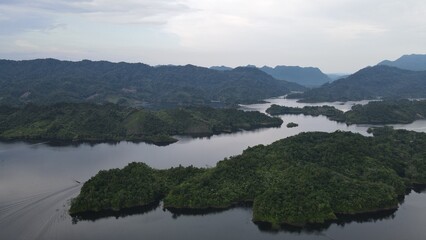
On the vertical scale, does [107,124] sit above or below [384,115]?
below

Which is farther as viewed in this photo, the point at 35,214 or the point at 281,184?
the point at 281,184

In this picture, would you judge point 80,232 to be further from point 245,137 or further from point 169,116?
point 169,116

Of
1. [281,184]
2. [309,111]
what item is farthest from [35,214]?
[309,111]

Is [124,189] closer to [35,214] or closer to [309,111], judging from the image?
[35,214]

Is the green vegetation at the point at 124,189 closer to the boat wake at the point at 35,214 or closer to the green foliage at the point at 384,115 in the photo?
the boat wake at the point at 35,214

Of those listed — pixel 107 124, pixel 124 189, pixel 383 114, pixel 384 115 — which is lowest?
pixel 124 189

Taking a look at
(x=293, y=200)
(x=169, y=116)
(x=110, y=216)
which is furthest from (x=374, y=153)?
(x=169, y=116)

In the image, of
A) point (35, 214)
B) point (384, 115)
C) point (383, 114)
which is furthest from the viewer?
point (383, 114)

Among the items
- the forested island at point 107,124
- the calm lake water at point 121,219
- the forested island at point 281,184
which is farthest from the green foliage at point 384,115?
Answer: the calm lake water at point 121,219
